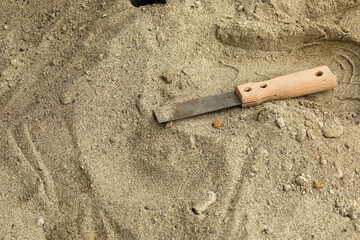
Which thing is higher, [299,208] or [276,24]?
[276,24]

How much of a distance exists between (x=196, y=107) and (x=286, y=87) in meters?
0.59

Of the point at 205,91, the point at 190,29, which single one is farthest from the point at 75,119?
the point at 190,29

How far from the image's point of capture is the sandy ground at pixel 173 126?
2.05m

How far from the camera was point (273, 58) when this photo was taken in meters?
2.70

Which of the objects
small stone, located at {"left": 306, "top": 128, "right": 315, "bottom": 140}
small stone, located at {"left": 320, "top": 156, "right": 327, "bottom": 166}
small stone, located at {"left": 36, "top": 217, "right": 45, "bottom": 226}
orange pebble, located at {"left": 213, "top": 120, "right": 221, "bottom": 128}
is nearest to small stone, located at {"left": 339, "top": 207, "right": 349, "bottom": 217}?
small stone, located at {"left": 320, "top": 156, "right": 327, "bottom": 166}

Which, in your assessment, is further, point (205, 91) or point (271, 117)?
point (205, 91)

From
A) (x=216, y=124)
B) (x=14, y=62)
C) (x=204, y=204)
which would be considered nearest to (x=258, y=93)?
(x=216, y=124)

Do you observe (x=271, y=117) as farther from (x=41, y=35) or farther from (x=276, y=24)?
(x=41, y=35)

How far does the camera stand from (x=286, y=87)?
7.63ft

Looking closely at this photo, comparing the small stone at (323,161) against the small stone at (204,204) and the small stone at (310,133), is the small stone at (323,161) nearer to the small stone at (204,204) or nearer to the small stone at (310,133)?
the small stone at (310,133)

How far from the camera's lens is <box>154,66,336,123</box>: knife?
2.30m

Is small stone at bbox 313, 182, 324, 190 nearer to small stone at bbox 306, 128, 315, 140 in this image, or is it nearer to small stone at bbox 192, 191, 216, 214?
small stone at bbox 306, 128, 315, 140

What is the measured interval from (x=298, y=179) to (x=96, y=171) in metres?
1.19

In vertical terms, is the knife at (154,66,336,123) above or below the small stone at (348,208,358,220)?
above
